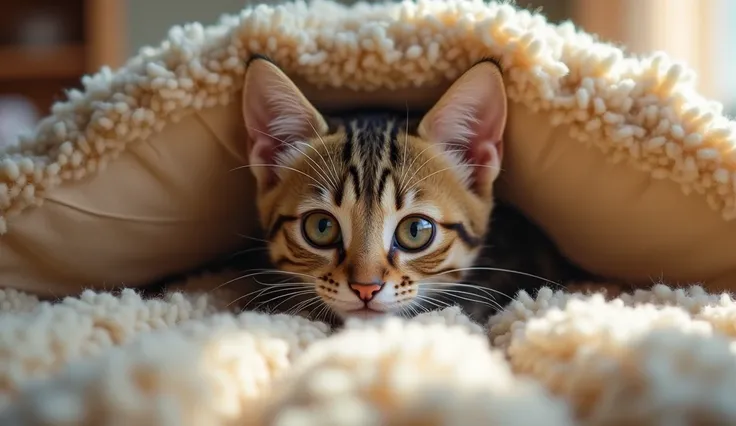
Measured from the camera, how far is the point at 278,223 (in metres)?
0.94

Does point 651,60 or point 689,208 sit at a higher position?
point 651,60

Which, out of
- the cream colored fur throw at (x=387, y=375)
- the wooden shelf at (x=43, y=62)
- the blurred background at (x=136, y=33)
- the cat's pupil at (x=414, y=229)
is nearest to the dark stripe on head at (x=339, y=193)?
the cat's pupil at (x=414, y=229)

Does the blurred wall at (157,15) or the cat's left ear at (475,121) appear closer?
the cat's left ear at (475,121)

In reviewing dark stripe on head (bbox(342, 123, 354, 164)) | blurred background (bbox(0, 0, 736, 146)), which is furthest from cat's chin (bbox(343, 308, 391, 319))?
blurred background (bbox(0, 0, 736, 146))

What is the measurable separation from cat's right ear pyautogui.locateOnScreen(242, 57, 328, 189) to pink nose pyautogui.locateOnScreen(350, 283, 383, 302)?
250mm

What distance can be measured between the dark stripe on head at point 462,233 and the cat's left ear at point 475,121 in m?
0.08

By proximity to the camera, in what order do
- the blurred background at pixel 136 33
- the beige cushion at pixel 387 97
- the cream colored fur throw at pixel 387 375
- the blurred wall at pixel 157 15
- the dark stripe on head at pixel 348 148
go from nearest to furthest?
the cream colored fur throw at pixel 387 375, the beige cushion at pixel 387 97, the dark stripe on head at pixel 348 148, the blurred background at pixel 136 33, the blurred wall at pixel 157 15

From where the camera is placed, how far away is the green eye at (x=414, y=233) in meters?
0.87

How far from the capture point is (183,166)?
0.91 metres

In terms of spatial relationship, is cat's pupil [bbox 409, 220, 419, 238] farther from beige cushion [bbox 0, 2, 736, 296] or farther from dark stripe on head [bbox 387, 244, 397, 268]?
beige cushion [bbox 0, 2, 736, 296]

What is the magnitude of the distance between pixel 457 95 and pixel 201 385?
0.57 meters

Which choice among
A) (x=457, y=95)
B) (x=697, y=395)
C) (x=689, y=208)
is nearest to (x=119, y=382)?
(x=697, y=395)

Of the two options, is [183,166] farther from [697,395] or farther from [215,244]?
[697,395]

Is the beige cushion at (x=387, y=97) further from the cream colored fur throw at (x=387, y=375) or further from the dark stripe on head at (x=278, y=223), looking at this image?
the cream colored fur throw at (x=387, y=375)
